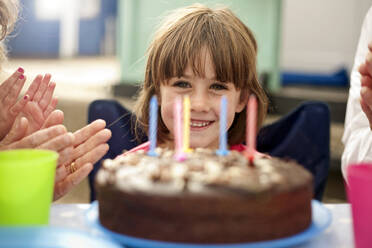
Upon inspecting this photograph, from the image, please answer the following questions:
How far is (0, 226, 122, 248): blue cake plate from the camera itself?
2.04 feet

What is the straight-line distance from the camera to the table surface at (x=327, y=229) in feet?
2.42

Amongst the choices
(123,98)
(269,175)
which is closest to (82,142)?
(269,175)

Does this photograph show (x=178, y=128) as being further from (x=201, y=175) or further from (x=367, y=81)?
(x=367, y=81)

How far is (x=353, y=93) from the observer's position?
169cm

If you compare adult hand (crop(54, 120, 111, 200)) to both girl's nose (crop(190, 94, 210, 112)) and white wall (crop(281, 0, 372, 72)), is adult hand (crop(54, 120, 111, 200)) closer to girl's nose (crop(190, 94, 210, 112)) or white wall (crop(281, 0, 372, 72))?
girl's nose (crop(190, 94, 210, 112))

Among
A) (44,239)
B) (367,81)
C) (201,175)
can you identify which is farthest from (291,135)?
(44,239)

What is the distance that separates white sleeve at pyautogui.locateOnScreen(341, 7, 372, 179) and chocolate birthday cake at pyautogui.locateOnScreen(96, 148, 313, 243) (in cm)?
83

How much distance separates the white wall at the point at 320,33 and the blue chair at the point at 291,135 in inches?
121

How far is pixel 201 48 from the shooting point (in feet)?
4.74

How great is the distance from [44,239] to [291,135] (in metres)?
1.37

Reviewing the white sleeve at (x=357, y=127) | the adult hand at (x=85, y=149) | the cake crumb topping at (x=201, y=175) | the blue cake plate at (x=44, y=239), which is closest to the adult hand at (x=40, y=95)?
the adult hand at (x=85, y=149)

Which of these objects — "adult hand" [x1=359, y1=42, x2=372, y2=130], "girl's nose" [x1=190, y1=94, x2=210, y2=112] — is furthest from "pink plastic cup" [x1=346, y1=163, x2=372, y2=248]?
"girl's nose" [x1=190, y1=94, x2=210, y2=112]

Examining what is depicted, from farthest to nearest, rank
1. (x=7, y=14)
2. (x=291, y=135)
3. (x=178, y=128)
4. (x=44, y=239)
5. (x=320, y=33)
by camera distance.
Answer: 1. (x=320, y=33)
2. (x=291, y=135)
3. (x=7, y=14)
4. (x=178, y=128)
5. (x=44, y=239)

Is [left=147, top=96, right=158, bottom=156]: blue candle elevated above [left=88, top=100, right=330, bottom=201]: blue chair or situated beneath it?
elevated above
